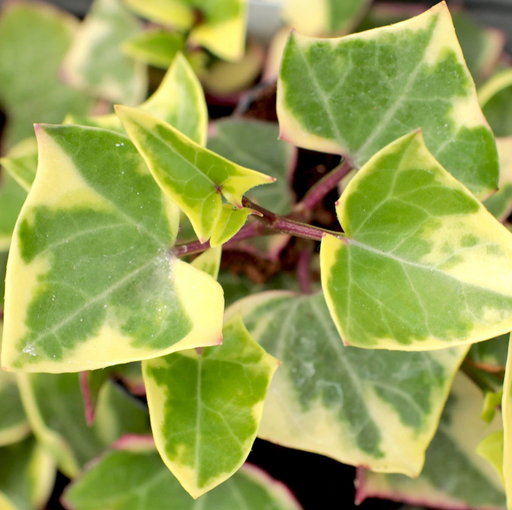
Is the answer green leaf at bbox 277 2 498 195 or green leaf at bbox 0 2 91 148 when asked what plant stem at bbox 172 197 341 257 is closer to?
green leaf at bbox 277 2 498 195

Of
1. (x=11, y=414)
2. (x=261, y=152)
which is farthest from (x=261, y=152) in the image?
(x=11, y=414)

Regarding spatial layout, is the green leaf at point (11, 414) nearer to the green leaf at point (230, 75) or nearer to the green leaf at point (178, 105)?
the green leaf at point (178, 105)

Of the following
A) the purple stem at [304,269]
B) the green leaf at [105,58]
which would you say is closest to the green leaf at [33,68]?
the green leaf at [105,58]

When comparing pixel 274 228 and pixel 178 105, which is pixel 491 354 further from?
pixel 178 105

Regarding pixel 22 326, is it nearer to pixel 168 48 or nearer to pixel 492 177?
pixel 492 177

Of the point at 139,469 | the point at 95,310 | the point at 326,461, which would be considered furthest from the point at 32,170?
the point at 326,461
